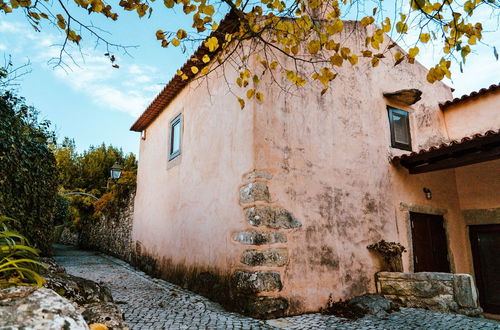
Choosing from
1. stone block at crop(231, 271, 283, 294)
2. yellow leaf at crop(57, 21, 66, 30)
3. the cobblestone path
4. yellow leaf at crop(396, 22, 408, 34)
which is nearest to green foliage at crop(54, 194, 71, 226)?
the cobblestone path

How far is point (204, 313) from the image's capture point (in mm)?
4430

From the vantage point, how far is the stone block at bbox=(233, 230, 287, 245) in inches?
179

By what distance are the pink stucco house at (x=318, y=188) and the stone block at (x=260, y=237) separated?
0.01 meters

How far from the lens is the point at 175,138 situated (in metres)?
8.02

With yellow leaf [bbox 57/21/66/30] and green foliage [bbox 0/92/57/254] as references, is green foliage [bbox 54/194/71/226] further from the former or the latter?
yellow leaf [bbox 57/21/66/30]

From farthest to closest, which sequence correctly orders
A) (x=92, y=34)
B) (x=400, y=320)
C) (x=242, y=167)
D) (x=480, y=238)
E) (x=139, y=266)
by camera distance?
(x=139, y=266) < (x=480, y=238) < (x=242, y=167) < (x=400, y=320) < (x=92, y=34)

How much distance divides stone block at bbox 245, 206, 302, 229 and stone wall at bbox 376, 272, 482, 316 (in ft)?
6.61

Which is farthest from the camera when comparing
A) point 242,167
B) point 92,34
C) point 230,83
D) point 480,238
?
point 480,238

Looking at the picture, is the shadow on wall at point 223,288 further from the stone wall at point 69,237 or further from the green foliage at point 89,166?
the green foliage at point 89,166

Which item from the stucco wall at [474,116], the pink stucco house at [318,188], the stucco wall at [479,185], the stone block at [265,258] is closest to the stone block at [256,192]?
the pink stucco house at [318,188]

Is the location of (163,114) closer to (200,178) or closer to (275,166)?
(200,178)

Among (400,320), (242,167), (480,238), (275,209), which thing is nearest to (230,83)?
(242,167)

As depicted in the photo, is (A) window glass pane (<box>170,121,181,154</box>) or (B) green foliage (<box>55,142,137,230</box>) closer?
(A) window glass pane (<box>170,121,181,154</box>)

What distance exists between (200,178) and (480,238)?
20.1 feet
